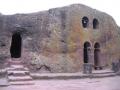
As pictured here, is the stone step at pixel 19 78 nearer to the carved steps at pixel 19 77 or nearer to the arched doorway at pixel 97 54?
the carved steps at pixel 19 77

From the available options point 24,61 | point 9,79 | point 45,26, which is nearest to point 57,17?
point 45,26

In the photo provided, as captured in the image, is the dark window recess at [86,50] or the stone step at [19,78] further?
the dark window recess at [86,50]

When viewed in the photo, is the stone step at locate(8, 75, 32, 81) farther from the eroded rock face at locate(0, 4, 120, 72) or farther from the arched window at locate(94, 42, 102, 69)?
the arched window at locate(94, 42, 102, 69)

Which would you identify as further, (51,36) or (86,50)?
(86,50)

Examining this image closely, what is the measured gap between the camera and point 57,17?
20844 millimetres

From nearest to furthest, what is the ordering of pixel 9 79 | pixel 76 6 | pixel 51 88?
pixel 51 88 < pixel 9 79 < pixel 76 6

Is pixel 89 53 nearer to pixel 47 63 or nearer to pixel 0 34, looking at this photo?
pixel 47 63

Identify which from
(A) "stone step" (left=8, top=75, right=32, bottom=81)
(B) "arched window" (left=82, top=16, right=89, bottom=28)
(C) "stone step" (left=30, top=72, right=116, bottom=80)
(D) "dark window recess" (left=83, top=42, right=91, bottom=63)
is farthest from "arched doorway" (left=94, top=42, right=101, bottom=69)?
(A) "stone step" (left=8, top=75, right=32, bottom=81)

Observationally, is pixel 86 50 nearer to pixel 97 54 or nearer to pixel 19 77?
pixel 97 54

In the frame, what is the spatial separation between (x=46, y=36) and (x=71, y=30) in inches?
83.4

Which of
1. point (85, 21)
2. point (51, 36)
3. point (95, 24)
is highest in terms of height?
point (85, 21)

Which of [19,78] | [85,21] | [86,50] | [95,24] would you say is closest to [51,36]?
[85,21]

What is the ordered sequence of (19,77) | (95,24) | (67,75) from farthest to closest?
(95,24) → (67,75) → (19,77)

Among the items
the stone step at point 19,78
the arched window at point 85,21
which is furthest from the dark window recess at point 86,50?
the stone step at point 19,78
